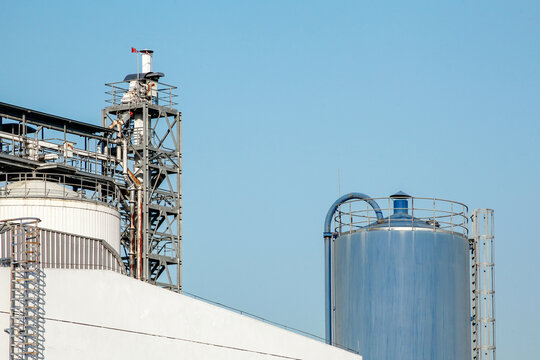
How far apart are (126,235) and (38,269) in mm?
19846

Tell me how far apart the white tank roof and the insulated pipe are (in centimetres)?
1180

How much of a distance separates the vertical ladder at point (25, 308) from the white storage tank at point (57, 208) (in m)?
11.1

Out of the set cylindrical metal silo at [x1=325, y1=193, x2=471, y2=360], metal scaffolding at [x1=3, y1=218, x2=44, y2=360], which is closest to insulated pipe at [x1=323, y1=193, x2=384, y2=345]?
cylindrical metal silo at [x1=325, y1=193, x2=471, y2=360]

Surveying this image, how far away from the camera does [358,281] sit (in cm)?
4138

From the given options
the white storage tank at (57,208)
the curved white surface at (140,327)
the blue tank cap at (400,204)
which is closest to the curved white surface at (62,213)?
the white storage tank at (57,208)

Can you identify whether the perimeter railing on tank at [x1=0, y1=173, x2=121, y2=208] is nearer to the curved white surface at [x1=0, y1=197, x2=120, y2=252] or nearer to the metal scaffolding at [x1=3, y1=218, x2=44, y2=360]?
the curved white surface at [x1=0, y1=197, x2=120, y2=252]

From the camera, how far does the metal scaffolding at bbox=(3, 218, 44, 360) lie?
35.1m

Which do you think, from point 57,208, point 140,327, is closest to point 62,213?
point 57,208

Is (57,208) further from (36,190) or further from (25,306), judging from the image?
(25,306)

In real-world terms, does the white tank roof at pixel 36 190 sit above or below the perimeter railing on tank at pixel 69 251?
above

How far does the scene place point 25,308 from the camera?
3509 cm

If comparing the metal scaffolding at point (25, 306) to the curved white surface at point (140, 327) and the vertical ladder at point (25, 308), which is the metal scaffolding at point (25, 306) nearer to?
the vertical ladder at point (25, 308)

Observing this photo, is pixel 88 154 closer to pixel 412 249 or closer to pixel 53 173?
pixel 53 173

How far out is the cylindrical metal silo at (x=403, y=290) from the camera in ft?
132
